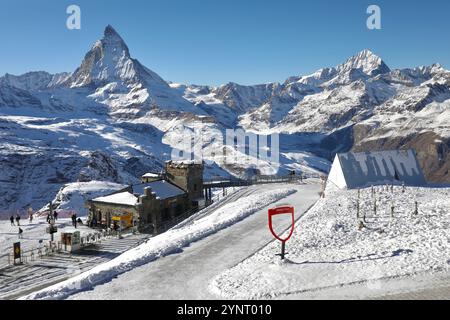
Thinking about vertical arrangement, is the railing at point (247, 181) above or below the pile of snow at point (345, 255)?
above

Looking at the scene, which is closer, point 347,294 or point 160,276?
point 347,294

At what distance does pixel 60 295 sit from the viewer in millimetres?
20719

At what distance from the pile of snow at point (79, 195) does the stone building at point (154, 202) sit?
44.3 ft

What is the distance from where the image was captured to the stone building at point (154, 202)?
47.9 m

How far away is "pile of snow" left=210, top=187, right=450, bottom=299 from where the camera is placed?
21.3 metres

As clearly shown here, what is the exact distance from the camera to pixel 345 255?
25484 millimetres

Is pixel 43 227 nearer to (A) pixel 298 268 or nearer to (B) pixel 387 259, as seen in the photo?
(A) pixel 298 268

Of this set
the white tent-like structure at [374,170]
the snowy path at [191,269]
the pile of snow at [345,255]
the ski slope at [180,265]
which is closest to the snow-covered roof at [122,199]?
the ski slope at [180,265]

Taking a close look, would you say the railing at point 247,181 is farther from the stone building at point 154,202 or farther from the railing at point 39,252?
the railing at point 39,252

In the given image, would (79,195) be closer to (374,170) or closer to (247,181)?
(247,181)

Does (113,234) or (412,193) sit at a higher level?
(412,193)
